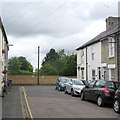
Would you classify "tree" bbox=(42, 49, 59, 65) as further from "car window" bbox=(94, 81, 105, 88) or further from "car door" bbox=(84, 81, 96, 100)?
"car window" bbox=(94, 81, 105, 88)

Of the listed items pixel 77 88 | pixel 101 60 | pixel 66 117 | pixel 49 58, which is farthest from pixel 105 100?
pixel 49 58

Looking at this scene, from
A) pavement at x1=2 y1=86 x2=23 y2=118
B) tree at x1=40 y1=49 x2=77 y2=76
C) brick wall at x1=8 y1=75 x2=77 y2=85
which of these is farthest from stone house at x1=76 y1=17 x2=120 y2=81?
tree at x1=40 y1=49 x2=77 y2=76

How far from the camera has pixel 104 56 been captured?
70.4 feet

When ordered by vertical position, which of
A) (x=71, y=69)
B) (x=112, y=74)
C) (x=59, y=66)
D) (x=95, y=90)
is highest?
(x=59, y=66)

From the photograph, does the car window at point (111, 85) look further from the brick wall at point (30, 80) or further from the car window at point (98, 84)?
the brick wall at point (30, 80)

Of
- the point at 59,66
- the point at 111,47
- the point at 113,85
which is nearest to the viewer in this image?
the point at 113,85

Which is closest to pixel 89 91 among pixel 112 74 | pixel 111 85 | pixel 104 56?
pixel 111 85

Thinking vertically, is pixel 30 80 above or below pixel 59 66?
below

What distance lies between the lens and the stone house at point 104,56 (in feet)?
62.5

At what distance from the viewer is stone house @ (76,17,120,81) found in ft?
62.5

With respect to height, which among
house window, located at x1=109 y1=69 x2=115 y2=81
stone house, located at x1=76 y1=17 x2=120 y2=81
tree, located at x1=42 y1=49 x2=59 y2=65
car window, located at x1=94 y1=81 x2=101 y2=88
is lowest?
car window, located at x1=94 y1=81 x2=101 y2=88

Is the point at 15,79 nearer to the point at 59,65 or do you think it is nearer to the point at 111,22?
A: the point at 111,22

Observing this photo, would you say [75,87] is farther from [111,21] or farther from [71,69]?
[71,69]

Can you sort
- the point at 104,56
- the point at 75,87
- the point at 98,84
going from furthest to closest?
the point at 104,56
the point at 75,87
the point at 98,84
